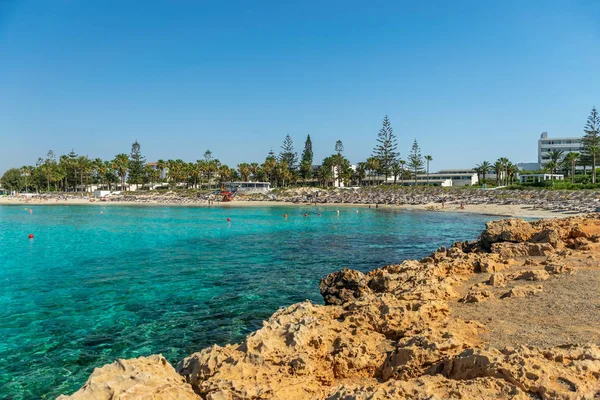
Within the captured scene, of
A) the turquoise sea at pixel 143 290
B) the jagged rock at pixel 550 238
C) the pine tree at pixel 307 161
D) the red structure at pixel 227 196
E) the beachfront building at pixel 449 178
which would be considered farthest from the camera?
the pine tree at pixel 307 161

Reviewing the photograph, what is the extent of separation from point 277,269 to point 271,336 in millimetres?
9997

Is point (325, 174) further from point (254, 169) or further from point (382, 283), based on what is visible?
point (382, 283)

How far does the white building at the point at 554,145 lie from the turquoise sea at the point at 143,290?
328 ft

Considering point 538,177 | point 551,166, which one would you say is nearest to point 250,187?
point 538,177

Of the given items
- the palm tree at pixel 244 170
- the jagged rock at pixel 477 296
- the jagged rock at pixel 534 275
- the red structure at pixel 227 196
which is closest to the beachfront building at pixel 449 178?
the palm tree at pixel 244 170

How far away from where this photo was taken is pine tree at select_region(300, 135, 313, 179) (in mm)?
106438

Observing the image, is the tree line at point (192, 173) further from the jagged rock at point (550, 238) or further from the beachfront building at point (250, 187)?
the jagged rock at point (550, 238)

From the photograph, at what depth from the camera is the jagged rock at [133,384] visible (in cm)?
381

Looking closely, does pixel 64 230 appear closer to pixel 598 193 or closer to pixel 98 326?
pixel 98 326

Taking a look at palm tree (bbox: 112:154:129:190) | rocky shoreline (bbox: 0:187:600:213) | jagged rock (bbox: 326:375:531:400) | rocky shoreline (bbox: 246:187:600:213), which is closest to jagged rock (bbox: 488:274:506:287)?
jagged rock (bbox: 326:375:531:400)

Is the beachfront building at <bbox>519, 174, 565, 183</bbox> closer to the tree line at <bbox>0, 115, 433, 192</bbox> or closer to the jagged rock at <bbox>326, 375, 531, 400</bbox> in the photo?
the tree line at <bbox>0, 115, 433, 192</bbox>

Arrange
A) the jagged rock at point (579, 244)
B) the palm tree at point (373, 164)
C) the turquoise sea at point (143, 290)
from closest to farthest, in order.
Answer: the turquoise sea at point (143, 290) → the jagged rock at point (579, 244) → the palm tree at point (373, 164)

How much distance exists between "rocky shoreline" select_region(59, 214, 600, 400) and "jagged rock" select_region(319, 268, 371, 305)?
0.80 m

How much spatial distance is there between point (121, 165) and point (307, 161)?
164ft
